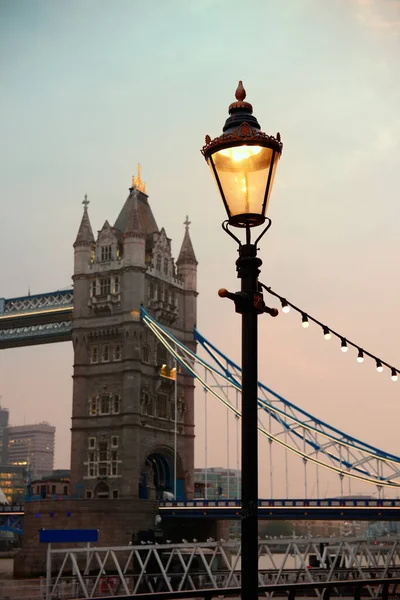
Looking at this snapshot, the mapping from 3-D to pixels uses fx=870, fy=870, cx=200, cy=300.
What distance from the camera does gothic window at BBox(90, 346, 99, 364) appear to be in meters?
84.2

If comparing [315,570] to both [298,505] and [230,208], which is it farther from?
[230,208]

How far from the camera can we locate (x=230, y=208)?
735cm

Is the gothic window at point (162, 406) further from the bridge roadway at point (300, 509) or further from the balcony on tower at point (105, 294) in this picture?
the bridge roadway at point (300, 509)

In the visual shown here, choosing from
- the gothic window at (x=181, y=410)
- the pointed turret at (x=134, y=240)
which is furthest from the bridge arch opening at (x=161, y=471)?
the pointed turret at (x=134, y=240)

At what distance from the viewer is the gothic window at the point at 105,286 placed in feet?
279

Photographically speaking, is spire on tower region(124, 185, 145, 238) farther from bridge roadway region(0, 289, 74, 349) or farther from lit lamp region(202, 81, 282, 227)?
lit lamp region(202, 81, 282, 227)

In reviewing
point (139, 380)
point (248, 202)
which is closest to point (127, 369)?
point (139, 380)

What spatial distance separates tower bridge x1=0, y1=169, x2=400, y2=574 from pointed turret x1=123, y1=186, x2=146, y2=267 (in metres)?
0.12

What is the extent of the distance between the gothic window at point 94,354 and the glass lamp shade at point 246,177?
77.7 meters

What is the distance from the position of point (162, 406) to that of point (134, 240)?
16446mm

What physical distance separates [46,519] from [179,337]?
25.4 metres

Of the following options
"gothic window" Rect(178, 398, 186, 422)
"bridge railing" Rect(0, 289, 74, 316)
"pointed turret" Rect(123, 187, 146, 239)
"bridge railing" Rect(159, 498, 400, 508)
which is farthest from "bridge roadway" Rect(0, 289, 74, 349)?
"bridge railing" Rect(159, 498, 400, 508)

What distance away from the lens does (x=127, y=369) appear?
81.1m

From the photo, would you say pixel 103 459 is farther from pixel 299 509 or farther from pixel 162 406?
pixel 299 509
